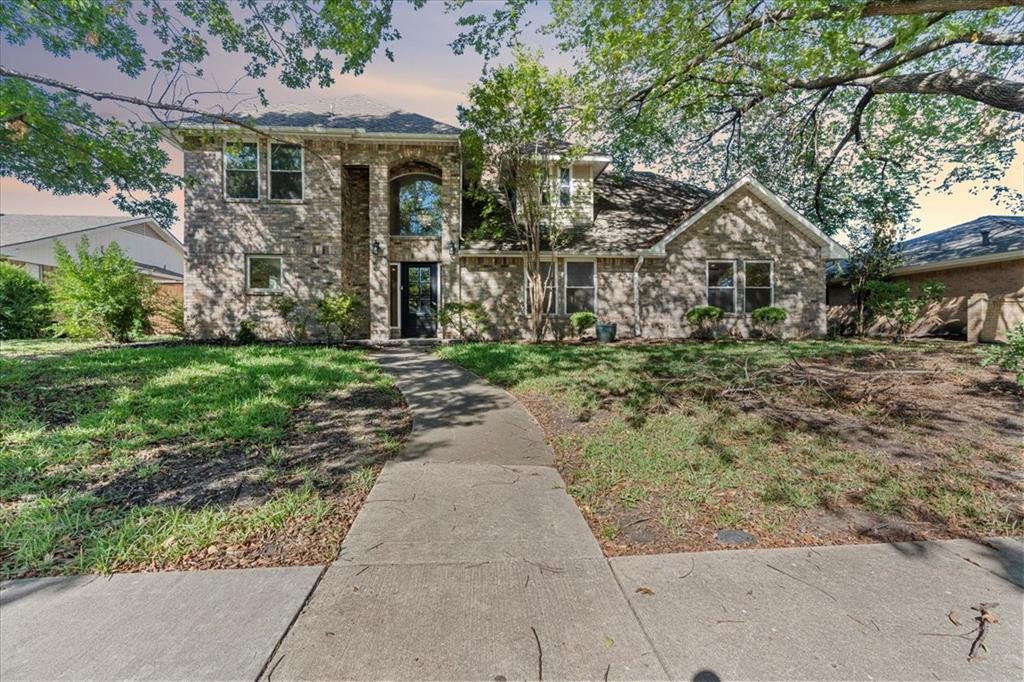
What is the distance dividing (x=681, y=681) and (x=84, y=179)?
45.9 feet

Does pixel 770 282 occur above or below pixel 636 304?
above

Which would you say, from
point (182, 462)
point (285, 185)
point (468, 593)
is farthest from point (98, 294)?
point (468, 593)

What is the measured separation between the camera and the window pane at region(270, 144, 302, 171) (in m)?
Answer: 12.8

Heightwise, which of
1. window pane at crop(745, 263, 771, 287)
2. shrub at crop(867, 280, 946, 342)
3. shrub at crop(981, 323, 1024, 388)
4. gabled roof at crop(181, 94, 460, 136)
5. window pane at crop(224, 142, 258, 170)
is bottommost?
shrub at crop(981, 323, 1024, 388)

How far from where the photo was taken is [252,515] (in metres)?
2.88

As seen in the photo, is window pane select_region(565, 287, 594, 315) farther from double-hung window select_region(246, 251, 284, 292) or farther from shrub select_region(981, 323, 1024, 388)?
shrub select_region(981, 323, 1024, 388)

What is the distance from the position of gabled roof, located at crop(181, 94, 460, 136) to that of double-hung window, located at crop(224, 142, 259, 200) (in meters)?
0.86

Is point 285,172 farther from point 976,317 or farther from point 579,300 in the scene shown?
point 976,317

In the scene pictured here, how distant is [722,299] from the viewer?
13.6 m

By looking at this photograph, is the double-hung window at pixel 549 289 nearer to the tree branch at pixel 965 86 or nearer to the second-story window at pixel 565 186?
the second-story window at pixel 565 186

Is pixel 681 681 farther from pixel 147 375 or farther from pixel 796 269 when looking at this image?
pixel 796 269

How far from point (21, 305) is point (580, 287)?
53.2 ft

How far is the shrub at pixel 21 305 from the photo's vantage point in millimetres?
12664

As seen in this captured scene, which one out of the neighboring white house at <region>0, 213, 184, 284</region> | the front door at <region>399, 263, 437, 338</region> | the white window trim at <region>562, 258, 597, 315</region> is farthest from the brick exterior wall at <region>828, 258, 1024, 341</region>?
the neighboring white house at <region>0, 213, 184, 284</region>
